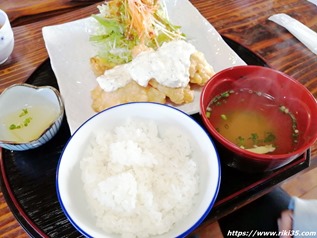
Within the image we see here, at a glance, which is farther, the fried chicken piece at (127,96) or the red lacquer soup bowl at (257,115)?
the fried chicken piece at (127,96)

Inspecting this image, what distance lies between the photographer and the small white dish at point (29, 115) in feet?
5.16

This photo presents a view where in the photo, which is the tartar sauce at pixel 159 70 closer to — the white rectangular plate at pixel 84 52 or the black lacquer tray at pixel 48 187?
the white rectangular plate at pixel 84 52

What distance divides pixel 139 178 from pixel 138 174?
2cm

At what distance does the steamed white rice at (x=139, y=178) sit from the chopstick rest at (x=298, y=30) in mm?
1376

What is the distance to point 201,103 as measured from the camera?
1.51 m

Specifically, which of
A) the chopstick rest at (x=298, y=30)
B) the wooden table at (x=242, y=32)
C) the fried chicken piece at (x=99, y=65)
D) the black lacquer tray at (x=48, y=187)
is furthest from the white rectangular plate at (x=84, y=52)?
the chopstick rest at (x=298, y=30)

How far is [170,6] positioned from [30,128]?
1.51 metres

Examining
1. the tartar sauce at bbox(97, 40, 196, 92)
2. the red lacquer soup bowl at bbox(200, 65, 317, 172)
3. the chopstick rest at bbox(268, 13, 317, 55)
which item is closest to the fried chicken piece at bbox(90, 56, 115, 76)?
the tartar sauce at bbox(97, 40, 196, 92)

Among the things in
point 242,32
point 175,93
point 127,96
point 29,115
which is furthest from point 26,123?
point 242,32

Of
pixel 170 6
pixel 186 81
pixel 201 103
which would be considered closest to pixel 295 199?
pixel 201 103

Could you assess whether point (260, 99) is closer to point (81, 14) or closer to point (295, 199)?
point (295, 199)

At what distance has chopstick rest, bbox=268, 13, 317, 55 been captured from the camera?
2217 millimetres

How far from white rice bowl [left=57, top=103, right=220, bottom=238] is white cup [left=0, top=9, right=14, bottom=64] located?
1.01m

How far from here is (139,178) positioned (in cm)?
137
